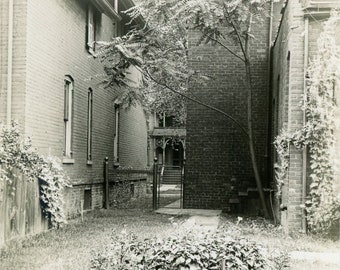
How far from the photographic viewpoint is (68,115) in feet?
46.5

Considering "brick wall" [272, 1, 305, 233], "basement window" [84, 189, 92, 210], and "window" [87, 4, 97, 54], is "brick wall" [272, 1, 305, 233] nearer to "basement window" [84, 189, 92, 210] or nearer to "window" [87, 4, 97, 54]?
"window" [87, 4, 97, 54]

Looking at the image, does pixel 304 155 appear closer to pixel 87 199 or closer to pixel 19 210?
pixel 19 210

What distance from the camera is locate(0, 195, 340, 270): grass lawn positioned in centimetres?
771

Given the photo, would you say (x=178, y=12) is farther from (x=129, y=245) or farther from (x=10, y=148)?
(x=129, y=245)

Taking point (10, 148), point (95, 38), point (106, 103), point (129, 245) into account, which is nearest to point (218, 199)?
point (106, 103)

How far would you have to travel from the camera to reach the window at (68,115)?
14109 mm

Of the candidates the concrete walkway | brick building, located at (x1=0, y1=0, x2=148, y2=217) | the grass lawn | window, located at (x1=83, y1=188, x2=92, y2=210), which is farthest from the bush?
window, located at (x1=83, y1=188, x2=92, y2=210)

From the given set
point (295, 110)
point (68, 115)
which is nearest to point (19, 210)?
point (68, 115)

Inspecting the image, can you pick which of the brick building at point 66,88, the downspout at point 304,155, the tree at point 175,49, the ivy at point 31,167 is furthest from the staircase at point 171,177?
the downspout at point 304,155

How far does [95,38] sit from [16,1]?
17.7ft

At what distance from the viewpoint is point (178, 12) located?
12.1 meters

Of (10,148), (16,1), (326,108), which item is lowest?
(10,148)

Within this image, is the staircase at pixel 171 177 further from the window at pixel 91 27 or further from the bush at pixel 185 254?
the bush at pixel 185 254

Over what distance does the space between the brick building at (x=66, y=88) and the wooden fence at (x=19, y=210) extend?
1.45 meters
